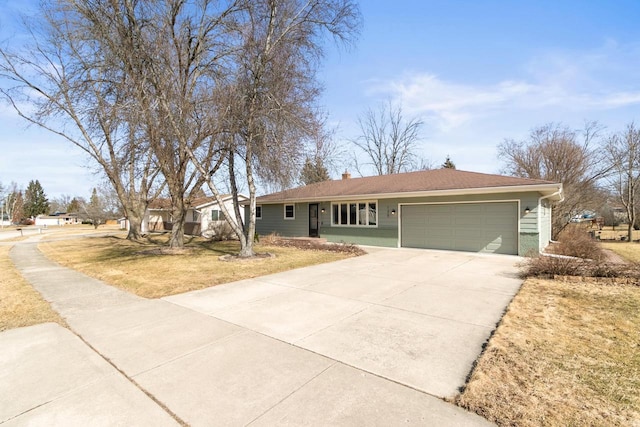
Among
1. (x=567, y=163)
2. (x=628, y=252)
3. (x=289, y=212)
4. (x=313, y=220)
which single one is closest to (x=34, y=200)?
(x=289, y=212)

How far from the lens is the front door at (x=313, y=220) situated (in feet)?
54.0

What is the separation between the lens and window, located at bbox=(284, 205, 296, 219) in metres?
17.5

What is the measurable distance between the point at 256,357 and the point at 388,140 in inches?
1126

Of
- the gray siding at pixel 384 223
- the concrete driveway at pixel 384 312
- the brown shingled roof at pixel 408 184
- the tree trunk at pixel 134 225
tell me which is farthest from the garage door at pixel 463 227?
the tree trunk at pixel 134 225

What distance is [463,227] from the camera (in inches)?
468

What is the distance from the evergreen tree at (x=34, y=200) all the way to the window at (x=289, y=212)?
73199mm

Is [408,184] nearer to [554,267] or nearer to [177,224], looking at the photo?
[554,267]

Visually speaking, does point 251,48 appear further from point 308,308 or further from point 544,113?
point 544,113

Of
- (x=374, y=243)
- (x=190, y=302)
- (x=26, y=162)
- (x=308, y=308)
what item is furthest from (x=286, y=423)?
(x=26, y=162)

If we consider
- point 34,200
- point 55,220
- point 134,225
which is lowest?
point 55,220

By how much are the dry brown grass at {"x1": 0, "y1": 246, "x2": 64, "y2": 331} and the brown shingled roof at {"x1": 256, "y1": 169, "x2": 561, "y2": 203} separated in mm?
11028

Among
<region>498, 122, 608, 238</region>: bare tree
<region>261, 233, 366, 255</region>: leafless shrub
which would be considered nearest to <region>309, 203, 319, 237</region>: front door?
<region>261, 233, 366, 255</region>: leafless shrub

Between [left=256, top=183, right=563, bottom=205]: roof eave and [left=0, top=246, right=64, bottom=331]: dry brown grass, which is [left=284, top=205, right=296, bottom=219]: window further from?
[left=0, top=246, right=64, bottom=331]: dry brown grass

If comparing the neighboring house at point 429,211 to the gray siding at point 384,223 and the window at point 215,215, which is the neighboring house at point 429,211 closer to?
the gray siding at point 384,223
